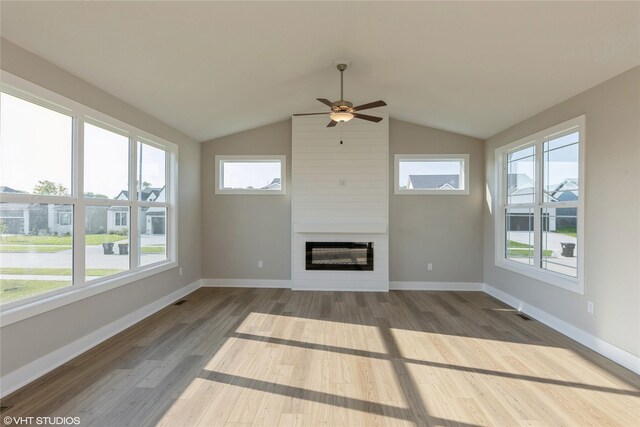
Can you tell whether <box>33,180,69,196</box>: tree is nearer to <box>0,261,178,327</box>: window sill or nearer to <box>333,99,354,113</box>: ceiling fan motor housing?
<box>0,261,178,327</box>: window sill

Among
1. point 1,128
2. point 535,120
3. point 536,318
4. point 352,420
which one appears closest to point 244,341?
point 352,420

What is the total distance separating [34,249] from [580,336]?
209 inches

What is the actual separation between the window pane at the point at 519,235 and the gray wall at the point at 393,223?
2.33 ft

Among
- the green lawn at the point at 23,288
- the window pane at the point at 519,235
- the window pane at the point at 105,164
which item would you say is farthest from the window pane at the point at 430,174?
the green lawn at the point at 23,288

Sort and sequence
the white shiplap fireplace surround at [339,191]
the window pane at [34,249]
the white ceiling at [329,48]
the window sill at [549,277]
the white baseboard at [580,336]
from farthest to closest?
1. the white shiplap fireplace surround at [339,191]
2. the window sill at [549,277]
3. the white baseboard at [580,336]
4. the window pane at [34,249]
5. the white ceiling at [329,48]

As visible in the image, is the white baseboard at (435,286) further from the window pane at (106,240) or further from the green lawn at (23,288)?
the green lawn at (23,288)

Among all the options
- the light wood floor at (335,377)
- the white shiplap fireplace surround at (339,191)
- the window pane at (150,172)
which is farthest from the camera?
the white shiplap fireplace surround at (339,191)

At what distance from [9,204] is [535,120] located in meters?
5.69

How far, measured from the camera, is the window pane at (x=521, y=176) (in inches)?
176

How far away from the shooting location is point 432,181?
5918 mm

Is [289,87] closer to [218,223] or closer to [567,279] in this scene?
[218,223]

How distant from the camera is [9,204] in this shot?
2.50m

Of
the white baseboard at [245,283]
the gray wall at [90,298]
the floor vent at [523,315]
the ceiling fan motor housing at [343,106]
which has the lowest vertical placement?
the floor vent at [523,315]

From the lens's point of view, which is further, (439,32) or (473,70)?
(473,70)
